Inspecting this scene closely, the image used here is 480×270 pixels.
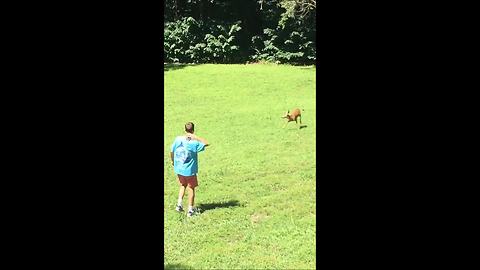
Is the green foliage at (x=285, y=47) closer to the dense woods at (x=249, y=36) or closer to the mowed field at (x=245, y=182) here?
the dense woods at (x=249, y=36)

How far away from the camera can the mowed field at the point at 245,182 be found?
516 cm

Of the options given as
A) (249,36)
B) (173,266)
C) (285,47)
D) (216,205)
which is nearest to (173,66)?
(249,36)

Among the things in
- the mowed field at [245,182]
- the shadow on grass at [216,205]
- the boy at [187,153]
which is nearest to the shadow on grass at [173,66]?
the mowed field at [245,182]

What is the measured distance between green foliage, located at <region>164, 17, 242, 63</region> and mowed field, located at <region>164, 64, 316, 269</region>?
18.0ft

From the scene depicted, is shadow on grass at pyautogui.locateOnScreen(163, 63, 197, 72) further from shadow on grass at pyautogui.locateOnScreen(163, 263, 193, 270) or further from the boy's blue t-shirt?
shadow on grass at pyautogui.locateOnScreen(163, 263, 193, 270)

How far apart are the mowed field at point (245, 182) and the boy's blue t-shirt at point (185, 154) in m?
0.53

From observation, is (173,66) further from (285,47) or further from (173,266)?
(173,266)

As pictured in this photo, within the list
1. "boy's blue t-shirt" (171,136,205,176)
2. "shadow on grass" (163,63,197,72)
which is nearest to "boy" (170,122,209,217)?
"boy's blue t-shirt" (171,136,205,176)

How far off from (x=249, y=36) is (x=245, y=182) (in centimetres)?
1451
